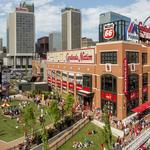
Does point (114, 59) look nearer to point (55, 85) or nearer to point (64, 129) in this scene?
point (64, 129)

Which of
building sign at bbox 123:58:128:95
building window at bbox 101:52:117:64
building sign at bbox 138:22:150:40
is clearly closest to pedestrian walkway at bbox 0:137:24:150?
building sign at bbox 123:58:128:95

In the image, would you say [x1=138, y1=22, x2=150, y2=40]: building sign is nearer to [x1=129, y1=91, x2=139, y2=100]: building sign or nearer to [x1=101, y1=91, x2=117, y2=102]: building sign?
[x1=129, y1=91, x2=139, y2=100]: building sign

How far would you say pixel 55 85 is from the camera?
84562mm

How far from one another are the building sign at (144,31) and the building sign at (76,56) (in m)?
11.5

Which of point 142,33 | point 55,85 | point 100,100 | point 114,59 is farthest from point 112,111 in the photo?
point 55,85

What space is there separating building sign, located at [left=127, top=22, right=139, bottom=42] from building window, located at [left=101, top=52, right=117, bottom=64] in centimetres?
503

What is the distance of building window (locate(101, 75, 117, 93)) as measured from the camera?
5619 cm

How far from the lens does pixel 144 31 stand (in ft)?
217

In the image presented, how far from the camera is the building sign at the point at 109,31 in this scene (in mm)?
57906

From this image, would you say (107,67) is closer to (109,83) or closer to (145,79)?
(109,83)

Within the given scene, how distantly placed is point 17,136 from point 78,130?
970cm

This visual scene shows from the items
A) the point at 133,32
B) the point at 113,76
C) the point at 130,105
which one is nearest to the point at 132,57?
the point at 113,76

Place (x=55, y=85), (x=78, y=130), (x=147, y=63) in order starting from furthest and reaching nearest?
(x=55, y=85) < (x=147, y=63) < (x=78, y=130)

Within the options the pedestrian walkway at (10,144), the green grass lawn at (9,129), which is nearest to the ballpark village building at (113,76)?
the green grass lawn at (9,129)
